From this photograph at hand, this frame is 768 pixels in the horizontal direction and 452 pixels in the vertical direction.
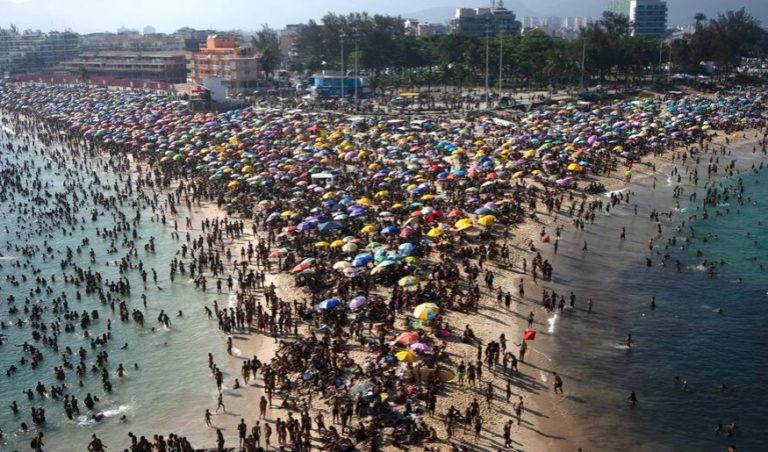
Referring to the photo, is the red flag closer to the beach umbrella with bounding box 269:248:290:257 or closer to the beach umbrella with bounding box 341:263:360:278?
the beach umbrella with bounding box 341:263:360:278

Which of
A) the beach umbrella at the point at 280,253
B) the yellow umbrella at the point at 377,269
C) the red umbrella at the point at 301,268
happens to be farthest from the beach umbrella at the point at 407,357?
the beach umbrella at the point at 280,253

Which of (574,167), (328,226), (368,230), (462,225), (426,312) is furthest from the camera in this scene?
(574,167)

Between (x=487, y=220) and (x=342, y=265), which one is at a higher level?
(x=487, y=220)

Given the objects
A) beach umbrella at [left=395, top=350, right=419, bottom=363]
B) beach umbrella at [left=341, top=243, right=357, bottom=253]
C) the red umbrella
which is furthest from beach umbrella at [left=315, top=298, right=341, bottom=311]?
beach umbrella at [left=341, top=243, right=357, bottom=253]

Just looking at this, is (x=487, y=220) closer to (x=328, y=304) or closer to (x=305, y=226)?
(x=305, y=226)

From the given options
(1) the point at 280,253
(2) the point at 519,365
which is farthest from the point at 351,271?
(2) the point at 519,365

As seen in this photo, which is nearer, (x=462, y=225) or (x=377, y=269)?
(x=377, y=269)
